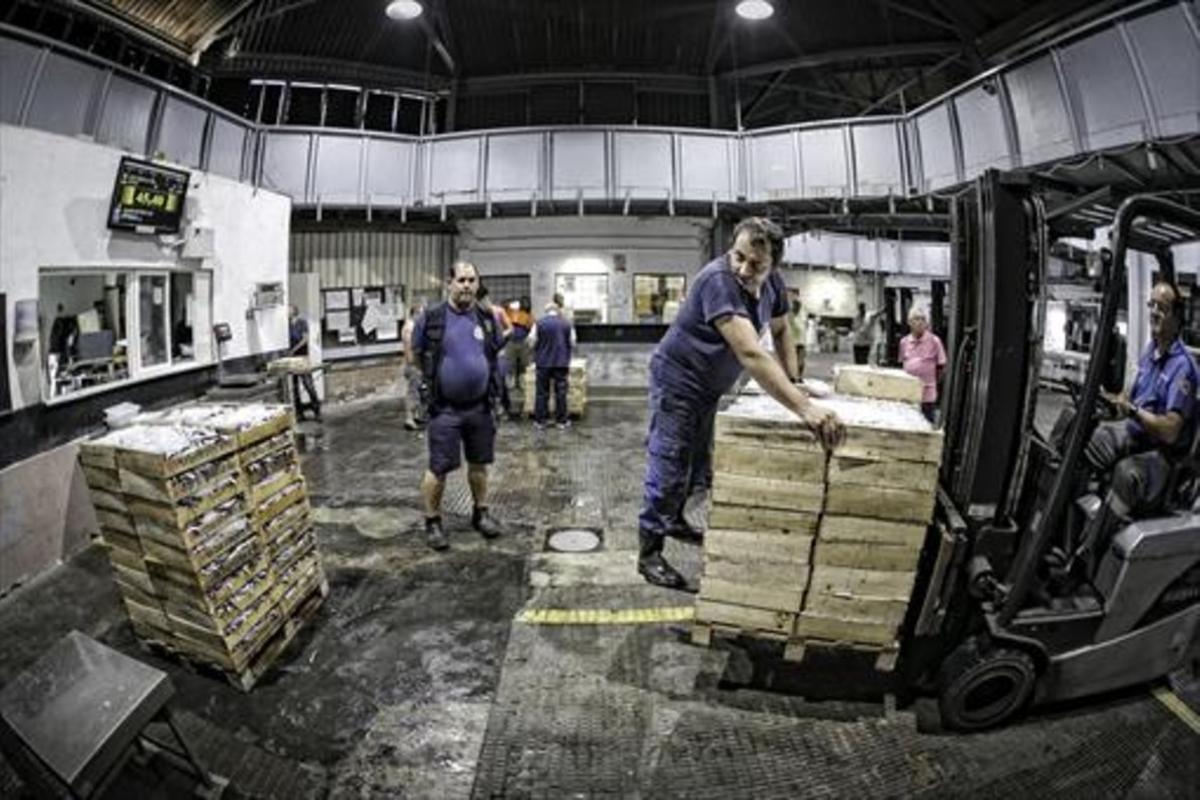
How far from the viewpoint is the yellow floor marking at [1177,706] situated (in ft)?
11.3

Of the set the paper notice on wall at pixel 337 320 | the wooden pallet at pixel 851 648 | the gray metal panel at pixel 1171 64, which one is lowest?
the wooden pallet at pixel 851 648

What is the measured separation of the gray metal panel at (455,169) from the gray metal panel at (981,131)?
847 cm

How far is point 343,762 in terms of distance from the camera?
10.4ft

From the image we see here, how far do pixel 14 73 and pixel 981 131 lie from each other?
12730 millimetres

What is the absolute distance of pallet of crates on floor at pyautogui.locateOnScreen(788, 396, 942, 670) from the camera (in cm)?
314

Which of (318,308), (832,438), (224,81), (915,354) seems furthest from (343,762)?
(224,81)

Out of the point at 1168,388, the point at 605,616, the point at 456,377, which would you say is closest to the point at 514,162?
the point at 456,377

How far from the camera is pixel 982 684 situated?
3.33m

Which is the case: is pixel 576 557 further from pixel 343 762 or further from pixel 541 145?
pixel 541 145

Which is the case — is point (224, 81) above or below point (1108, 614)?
above

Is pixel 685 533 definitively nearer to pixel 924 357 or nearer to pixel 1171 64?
pixel 924 357

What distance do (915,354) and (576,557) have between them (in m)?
4.91

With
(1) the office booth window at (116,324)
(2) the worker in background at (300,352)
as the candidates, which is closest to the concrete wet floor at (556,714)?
(1) the office booth window at (116,324)

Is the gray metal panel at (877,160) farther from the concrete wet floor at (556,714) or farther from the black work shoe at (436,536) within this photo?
the black work shoe at (436,536)
